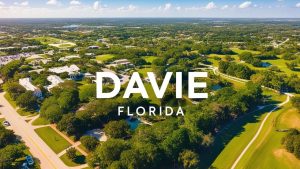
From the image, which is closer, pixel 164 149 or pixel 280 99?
pixel 164 149

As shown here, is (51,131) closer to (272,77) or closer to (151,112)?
(151,112)

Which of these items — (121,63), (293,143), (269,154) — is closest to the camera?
(293,143)

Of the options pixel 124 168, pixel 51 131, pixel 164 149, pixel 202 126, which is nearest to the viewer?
pixel 124 168

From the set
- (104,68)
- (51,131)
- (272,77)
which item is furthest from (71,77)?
(272,77)

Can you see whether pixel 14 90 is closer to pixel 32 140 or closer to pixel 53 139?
pixel 32 140

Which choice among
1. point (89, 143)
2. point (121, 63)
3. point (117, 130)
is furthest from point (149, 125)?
point (121, 63)

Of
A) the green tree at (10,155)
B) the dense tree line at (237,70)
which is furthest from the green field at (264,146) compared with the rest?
the dense tree line at (237,70)

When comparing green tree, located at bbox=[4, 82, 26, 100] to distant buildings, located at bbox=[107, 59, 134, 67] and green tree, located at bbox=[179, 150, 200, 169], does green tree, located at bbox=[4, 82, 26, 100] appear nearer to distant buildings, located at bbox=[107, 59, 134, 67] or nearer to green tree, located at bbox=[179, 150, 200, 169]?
distant buildings, located at bbox=[107, 59, 134, 67]
